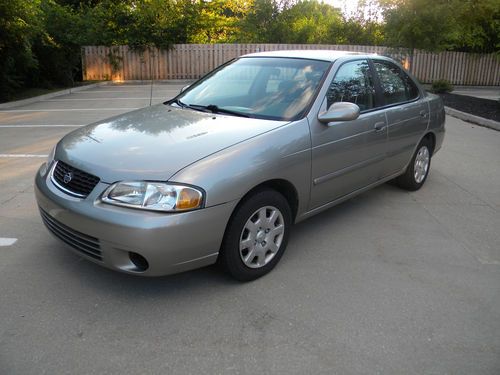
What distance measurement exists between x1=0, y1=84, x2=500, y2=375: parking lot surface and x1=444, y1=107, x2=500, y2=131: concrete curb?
245 inches

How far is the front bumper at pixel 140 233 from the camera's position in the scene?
281 centimetres

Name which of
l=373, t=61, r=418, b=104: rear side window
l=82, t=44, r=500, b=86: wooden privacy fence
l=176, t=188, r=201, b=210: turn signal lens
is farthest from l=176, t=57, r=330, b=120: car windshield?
l=82, t=44, r=500, b=86: wooden privacy fence

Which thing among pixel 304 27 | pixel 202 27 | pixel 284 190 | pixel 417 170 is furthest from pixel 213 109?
pixel 202 27

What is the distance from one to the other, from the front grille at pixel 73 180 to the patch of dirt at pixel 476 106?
34.2ft

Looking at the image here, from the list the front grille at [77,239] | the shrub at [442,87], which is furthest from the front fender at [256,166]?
the shrub at [442,87]

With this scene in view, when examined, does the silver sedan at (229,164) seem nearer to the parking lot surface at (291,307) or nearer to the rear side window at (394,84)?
the rear side window at (394,84)

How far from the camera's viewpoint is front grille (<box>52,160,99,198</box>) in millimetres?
3055

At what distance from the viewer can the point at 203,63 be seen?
2194 cm

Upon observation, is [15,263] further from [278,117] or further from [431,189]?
[431,189]

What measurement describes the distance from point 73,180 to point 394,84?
352 centimetres

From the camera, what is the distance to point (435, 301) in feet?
10.7

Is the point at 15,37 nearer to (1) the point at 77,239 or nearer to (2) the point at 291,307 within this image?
(1) the point at 77,239

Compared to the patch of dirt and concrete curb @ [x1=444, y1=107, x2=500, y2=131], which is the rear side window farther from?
the patch of dirt

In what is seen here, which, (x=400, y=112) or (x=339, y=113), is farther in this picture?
(x=400, y=112)
